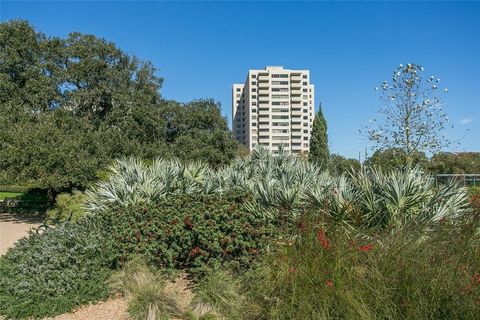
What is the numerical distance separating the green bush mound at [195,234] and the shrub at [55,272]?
353 mm

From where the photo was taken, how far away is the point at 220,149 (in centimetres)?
2628

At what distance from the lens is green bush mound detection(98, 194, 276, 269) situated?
4.97 meters

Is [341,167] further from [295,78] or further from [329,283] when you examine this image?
[295,78]

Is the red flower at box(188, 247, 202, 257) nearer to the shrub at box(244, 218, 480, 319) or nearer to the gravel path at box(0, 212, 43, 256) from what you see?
the shrub at box(244, 218, 480, 319)

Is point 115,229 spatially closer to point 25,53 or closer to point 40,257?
point 40,257

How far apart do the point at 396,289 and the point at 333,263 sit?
57cm

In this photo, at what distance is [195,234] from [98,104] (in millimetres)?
22128

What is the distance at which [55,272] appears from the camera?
4914 mm

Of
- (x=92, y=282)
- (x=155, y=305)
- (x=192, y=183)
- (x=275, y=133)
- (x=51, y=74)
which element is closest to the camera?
(x=155, y=305)

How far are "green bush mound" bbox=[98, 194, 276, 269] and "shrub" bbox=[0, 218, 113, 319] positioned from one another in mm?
353

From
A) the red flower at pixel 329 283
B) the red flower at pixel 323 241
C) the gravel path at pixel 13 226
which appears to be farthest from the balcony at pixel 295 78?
the red flower at pixel 329 283

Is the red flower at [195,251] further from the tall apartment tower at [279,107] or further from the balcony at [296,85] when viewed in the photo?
the balcony at [296,85]

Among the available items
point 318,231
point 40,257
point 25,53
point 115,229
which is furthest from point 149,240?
point 25,53

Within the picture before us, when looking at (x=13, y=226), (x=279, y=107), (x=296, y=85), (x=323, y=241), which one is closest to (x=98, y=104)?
(x=13, y=226)
